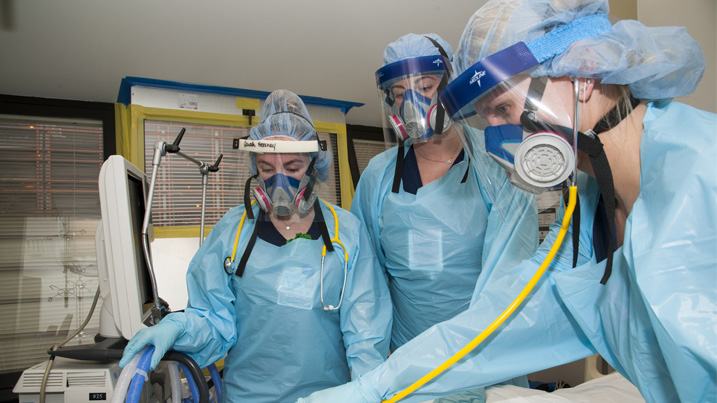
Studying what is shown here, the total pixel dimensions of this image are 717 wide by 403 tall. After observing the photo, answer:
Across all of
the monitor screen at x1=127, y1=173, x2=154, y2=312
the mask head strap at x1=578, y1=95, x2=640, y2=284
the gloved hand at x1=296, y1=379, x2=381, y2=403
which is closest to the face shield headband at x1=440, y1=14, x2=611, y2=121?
the mask head strap at x1=578, y1=95, x2=640, y2=284

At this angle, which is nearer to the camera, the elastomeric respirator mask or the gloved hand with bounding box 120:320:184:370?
the gloved hand with bounding box 120:320:184:370

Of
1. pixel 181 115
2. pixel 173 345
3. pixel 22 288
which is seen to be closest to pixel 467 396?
pixel 173 345

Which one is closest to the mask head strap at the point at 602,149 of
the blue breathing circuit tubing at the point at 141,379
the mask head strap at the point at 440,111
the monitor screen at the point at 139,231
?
the mask head strap at the point at 440,111

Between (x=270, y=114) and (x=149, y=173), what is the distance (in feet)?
5.38

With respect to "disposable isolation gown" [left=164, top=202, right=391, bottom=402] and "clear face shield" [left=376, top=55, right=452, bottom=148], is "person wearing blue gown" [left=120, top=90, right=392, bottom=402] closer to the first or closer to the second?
"disposable isolation gown" [left=164, top=202, right=391, bottom=402]

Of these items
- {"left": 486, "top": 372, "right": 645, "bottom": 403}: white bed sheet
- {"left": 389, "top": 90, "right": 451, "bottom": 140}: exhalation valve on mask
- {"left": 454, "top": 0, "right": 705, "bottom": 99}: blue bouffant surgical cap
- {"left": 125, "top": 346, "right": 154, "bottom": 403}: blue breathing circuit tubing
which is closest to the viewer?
{"left": 454, "top": 0, "right": 705, "bottom": 99}: blue bouffant surgical cap

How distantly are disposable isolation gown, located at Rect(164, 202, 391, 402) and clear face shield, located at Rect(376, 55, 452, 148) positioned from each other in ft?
1.51

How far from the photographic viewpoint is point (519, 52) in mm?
777

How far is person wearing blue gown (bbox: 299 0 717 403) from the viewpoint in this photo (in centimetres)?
Answer: 64

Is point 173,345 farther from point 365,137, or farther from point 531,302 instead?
point 365,137

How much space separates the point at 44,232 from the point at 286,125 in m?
2.29

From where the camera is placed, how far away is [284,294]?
1452 millimetres

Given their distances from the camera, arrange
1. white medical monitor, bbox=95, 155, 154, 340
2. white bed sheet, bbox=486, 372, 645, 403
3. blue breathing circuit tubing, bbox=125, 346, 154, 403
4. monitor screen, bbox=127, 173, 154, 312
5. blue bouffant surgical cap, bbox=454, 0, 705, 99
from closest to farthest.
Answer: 1. blue bouffant surgical cap, bbox=454, 0, 705, 99
2. blue breathing circuit tubing, bbox=125, 346, 154, 403
3. white bed sheet, bbox=486, 372, 645, 403
4. white medical monitor, bbox=95, 155, 154, 340
5. monitor screen, bbox=127, 173, 154, 312

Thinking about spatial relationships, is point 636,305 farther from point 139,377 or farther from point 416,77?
point 139,377
